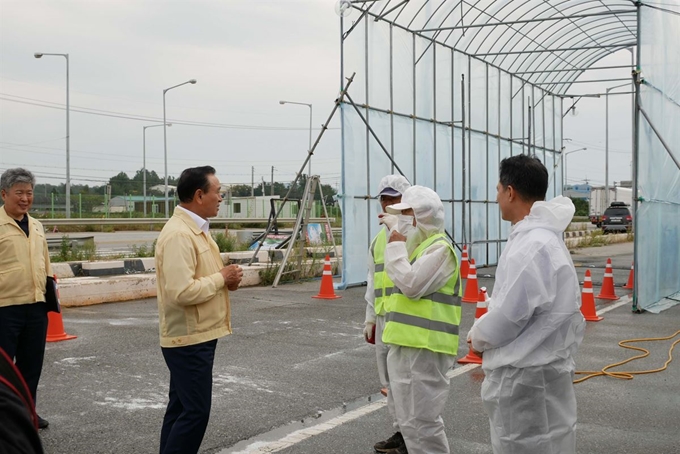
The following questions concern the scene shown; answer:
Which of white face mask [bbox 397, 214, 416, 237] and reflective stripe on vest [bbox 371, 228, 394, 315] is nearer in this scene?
white face mask [bbox 397, 214, 416, 237]

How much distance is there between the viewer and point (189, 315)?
3980mm

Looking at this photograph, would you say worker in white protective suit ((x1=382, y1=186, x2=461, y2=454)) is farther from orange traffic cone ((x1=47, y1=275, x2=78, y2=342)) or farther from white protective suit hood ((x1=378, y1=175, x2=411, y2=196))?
orange traffic cone ((x1=47, y1=275, x2=78, y2=342))

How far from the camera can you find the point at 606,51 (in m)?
22.9

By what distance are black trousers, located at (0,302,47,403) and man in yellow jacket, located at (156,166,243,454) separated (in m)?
1.64

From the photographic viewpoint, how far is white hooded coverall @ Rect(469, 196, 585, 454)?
3.30 m

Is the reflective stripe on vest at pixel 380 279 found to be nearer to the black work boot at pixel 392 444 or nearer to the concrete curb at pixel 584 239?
the black work boot at pixel 392 444

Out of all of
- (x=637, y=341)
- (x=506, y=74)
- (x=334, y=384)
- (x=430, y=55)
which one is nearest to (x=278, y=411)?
(x=334, y=384)

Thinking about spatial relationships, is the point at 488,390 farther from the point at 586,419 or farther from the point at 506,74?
the point at 506,74

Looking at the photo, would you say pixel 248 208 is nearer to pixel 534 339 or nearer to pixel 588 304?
pixel 588 304

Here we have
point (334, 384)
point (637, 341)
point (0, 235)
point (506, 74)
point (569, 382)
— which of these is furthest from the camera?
point (506, 74)

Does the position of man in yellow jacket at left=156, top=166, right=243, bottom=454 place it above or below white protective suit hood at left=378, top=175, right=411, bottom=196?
below

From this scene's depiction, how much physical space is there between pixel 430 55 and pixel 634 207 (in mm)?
7052

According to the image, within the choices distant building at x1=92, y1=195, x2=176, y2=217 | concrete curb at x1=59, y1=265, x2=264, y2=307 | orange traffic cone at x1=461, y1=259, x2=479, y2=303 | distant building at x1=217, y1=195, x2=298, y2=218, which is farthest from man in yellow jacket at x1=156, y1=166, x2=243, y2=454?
distant building at x1=217, y1=195, x2=298, y2=218

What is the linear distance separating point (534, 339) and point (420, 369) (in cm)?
103
